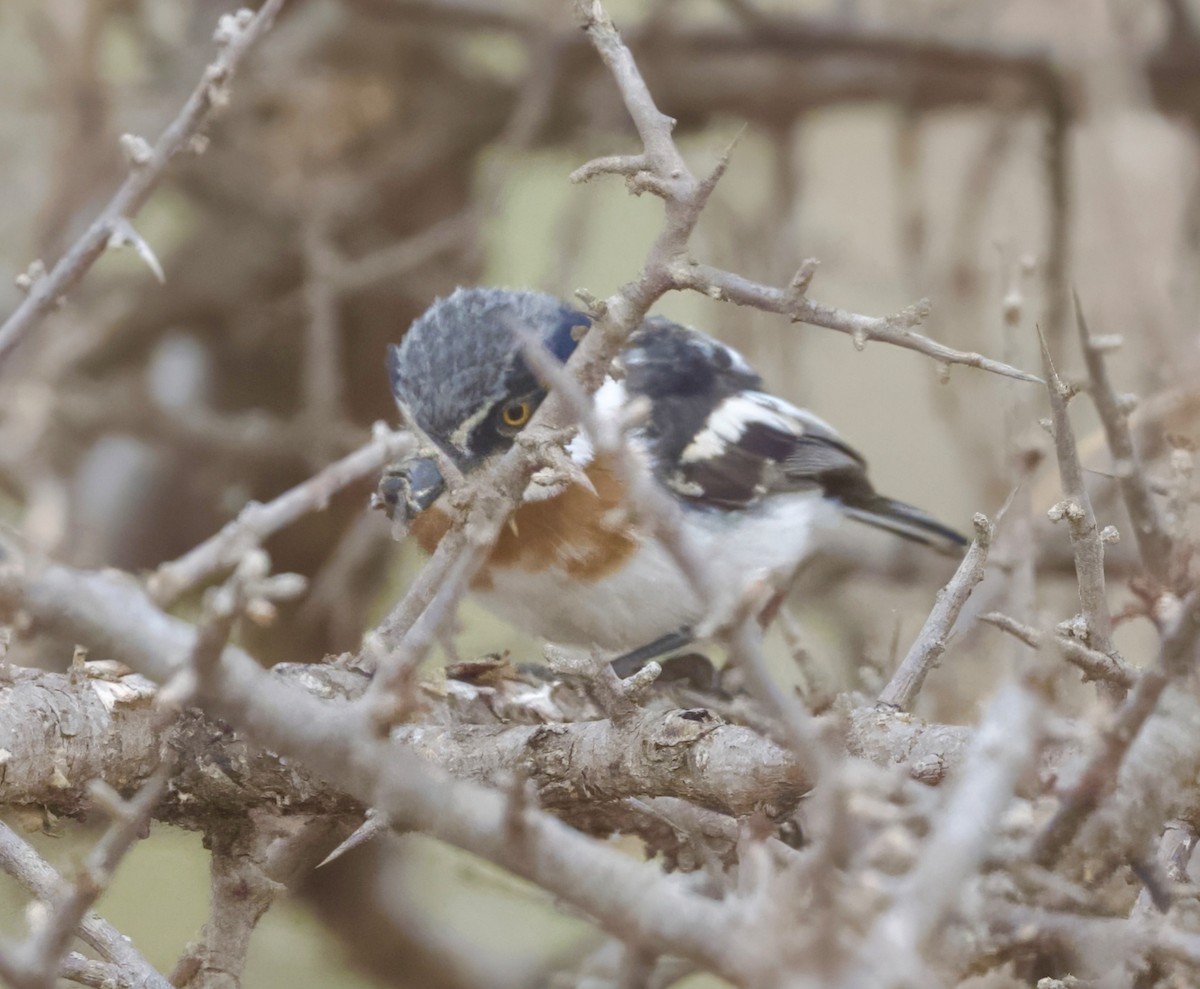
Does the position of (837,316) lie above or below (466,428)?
below

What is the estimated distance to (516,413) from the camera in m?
2.38

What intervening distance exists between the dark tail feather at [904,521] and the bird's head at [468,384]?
3.14ft

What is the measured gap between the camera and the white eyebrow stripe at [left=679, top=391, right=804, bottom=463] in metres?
2.72

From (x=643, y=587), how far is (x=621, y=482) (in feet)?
0.70

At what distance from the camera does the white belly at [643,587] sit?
2.46 meters

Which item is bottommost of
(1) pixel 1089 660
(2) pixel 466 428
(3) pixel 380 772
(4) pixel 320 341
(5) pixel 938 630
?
(3) pixel 380 772

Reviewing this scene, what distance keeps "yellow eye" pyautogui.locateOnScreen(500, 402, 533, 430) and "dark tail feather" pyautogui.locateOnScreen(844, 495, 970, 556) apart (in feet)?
3.16

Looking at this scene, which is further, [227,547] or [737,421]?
[737,421]

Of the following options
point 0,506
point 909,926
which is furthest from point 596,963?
point 0,506

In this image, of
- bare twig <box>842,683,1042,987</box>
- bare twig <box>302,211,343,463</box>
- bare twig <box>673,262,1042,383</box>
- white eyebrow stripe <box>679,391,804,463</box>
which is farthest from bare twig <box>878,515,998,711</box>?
bare twig <box>302,211,343,463</box>

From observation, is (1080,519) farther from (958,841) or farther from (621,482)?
(621,482)

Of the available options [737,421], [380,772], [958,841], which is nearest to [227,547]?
[380,772]

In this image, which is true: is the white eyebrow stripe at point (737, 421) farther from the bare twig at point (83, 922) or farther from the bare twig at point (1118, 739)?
the bare twig at point (1118, 739)

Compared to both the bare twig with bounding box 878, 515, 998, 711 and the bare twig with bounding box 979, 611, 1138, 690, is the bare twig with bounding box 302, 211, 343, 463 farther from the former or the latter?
the bare twig with bounding box 979, 611, 1138, 690
